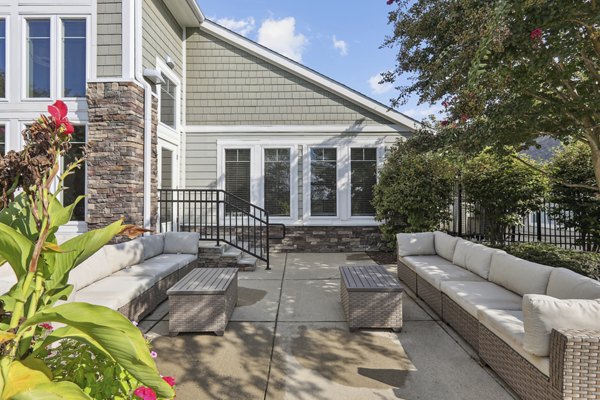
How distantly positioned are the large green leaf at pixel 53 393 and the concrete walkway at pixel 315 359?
5.04 feet

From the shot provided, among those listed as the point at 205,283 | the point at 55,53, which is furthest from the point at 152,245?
the point at 55,53

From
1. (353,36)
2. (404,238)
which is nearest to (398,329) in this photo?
(404,238)

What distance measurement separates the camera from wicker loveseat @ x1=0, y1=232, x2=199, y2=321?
357 centimetres

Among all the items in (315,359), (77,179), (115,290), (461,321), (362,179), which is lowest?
(315,359)

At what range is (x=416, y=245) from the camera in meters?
5.78

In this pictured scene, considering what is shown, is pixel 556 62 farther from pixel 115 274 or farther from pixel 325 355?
pixel 115 274

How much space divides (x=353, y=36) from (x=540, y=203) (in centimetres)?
646

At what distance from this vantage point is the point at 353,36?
8953 mm

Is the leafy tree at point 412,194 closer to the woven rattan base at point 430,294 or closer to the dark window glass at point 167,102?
the woven rattan base at point 430,294

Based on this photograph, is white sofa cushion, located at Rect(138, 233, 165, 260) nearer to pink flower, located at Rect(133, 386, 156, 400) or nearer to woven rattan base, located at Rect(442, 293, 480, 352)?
pink flower, located at Rect(133, 386, 156, 400)

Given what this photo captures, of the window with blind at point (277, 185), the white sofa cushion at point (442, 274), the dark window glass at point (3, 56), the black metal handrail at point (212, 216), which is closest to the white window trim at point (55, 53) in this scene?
the dark window glass at point (3, 56)

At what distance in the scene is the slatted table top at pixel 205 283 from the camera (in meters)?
3.63

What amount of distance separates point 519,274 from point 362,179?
560cm

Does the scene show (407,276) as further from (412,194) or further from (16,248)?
(16,248)
